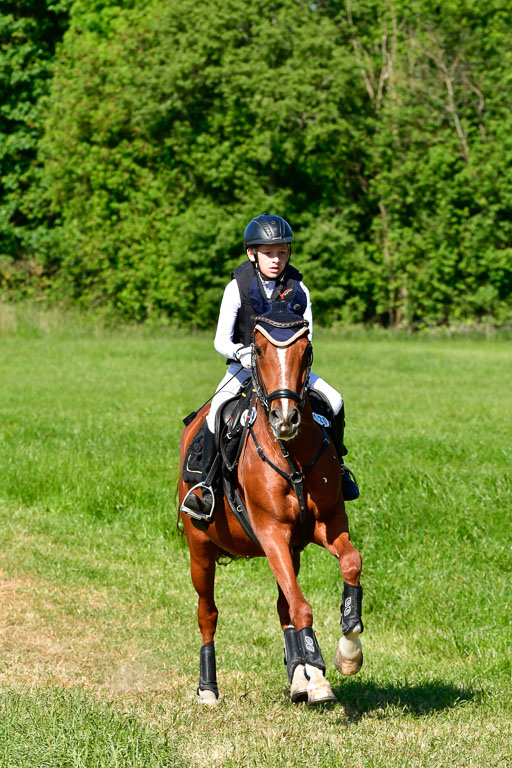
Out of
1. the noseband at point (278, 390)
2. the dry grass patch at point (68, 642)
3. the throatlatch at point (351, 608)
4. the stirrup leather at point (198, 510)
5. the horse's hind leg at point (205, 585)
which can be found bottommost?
the dry grass patch at point (68, 642)

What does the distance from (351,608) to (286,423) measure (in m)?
1.14

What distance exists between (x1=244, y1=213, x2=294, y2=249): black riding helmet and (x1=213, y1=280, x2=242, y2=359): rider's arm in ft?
1.46

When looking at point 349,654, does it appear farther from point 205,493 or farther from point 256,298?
point 256,298

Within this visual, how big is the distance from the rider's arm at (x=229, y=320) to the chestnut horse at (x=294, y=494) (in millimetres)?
656

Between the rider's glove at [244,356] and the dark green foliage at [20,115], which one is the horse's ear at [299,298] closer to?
the rider's glove at [244,356]

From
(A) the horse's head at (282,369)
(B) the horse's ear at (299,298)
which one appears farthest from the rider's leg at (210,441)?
(A) the horse's head at (282,369)

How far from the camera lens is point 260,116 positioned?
41719 mm

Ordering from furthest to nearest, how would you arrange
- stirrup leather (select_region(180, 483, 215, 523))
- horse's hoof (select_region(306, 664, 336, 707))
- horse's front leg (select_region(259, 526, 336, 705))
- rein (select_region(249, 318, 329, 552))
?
stirrup leather (select_region(180, 483, 215, 523)) → rein (select_region(249, 318, 329, 552)) → horse's front leg (select_region(259, 526, 336, 705)) → horse's hoof (select_region(306, 664, 336, 707))

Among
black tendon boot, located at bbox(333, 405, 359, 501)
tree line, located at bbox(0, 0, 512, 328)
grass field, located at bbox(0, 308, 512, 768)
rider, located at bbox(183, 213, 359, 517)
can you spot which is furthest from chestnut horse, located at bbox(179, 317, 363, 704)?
tree line, located at bbox(0, 0, 512, 328)

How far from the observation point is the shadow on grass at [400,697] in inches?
260

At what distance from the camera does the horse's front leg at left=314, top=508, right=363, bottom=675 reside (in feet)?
18.5

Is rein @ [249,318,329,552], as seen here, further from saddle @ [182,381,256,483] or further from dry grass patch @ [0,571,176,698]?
dry grass patch @ [0,571,176,698]

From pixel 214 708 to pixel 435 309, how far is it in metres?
37.8

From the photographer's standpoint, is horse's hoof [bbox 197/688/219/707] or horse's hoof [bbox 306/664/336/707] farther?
horse's hoof [bbox 197/688/219/707]
